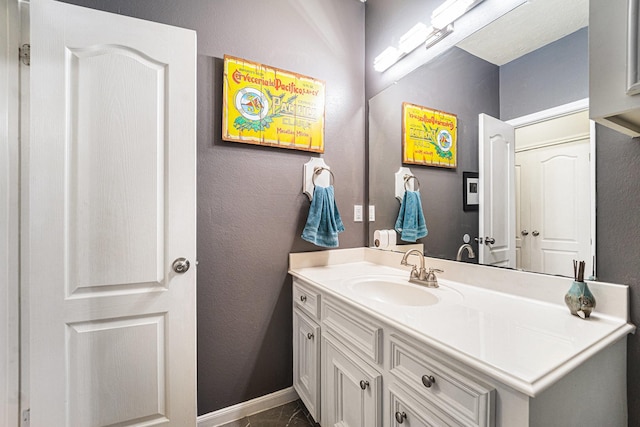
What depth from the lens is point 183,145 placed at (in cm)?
123

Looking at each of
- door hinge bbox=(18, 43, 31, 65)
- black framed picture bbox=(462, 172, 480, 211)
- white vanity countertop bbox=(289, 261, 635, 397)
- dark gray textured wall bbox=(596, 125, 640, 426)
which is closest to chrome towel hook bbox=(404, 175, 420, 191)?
black framed picture bbox=(462, 172, 480, 211)

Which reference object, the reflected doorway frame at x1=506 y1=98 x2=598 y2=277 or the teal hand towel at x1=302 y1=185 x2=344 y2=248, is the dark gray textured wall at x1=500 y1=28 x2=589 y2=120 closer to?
the reflected doorway frame at x1=506 y1=98 x2=598 y2=277

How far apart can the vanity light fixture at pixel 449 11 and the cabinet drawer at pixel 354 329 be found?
1458mm

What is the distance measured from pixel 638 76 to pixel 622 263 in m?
0.59

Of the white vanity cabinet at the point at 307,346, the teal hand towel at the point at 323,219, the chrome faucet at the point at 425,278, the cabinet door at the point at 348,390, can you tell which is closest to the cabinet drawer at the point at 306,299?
the white vanity cabinet at the point at 307,346

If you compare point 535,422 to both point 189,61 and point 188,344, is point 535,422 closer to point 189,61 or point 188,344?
point 188,344

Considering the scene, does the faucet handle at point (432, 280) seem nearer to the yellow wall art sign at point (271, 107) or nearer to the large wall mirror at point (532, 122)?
the large wall mirror at point (532, 122)

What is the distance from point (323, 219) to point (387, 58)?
1.09m

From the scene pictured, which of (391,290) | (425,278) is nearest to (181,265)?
(391,290)

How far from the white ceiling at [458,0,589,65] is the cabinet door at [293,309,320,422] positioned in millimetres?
1481

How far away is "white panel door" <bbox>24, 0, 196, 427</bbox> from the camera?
3.42 ft

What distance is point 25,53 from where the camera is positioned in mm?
1105

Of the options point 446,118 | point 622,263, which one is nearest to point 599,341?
point 622,263

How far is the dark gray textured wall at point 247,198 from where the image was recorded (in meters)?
1.41
